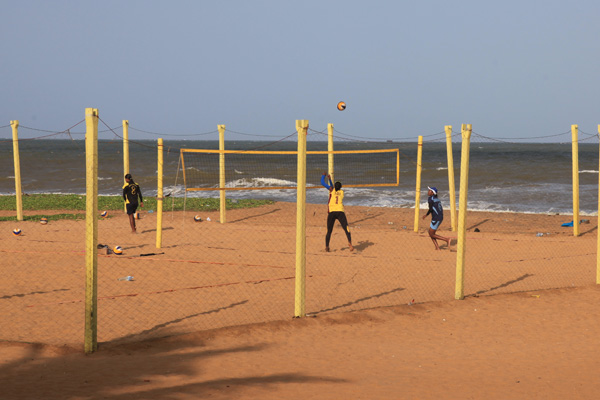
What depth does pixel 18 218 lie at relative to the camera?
754 inches

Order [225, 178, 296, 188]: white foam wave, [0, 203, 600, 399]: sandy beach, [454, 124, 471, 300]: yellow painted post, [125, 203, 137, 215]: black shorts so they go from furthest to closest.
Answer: [225, 178, 296, 188]: white foam wave < [125, 203, 137, 215]: black shorts < [454, 124, 471, 300]: yellow painted post < [0, 203, 600, 399]: sandy beach

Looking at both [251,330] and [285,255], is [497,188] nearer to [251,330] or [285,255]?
[285,255]

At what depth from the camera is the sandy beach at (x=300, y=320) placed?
681 centimetres

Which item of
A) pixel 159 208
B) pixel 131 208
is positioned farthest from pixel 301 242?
pixel 131 208

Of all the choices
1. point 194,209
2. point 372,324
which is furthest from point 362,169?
point 372,324

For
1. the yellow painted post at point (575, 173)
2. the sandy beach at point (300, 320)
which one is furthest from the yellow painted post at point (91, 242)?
the yellow painted post at point (575, 173)

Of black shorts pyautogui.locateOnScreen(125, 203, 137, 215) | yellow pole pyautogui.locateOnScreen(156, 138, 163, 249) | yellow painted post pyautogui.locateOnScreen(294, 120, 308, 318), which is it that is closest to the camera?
yellow painted post pyautogui.locateOnScreen(294, 120, 308, 318)

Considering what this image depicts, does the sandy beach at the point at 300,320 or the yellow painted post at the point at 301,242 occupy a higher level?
the yellow painted post at the point at 301,242

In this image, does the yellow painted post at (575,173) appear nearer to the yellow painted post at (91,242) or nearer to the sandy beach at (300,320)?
the sandy beach at (300,320)

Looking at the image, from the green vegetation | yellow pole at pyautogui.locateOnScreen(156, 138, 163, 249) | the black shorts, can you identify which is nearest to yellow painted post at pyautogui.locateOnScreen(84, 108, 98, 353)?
yellow pole at pyautogui.locateOnScreen(156, 138, 163, 249)

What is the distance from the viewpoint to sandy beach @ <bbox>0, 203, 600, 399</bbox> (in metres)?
6.81

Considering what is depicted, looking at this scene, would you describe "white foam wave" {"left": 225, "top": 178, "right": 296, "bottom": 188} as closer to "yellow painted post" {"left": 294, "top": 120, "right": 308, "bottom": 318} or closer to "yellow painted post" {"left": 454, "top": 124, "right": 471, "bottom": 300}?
"yellow painted post" {"left": 454, "top": 124, "right": 471, "bottom": 300}

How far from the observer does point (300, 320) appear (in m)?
9.09

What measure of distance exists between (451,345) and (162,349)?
3342 mm
